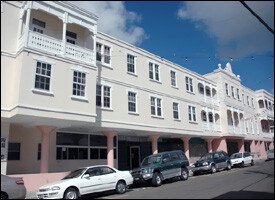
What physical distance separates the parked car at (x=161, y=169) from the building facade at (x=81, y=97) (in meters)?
3.55

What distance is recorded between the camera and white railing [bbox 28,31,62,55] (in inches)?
707

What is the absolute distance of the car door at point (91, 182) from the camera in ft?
49.2

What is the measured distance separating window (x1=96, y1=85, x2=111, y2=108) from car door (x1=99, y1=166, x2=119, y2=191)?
22.7 feet

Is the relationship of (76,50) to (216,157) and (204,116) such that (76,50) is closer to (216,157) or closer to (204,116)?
(216,157)

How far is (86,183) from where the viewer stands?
596 inches

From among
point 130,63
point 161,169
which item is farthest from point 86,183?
point 130,63

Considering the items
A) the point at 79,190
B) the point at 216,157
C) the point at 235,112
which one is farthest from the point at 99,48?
the point at 235,112

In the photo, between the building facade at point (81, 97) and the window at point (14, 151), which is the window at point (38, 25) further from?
the window at point (14, 151)

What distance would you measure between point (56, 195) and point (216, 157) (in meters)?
17.7

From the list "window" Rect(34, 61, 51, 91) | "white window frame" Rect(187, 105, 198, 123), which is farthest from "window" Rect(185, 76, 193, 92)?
"window" Rect(34, 61, 51, 91)

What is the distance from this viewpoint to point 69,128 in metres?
22.3

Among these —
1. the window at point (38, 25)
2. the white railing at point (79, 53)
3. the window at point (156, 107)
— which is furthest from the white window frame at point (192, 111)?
the window at point (38, 25)

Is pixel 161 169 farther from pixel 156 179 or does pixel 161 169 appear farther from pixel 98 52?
pixel 98 52

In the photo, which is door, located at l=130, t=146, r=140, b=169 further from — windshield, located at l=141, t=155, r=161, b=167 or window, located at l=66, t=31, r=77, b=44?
window, located at l=66, t=31, r=77, b=44
